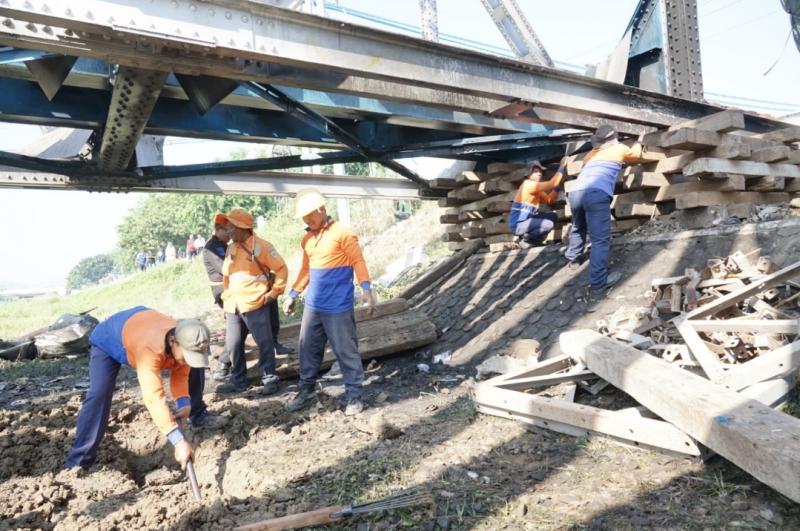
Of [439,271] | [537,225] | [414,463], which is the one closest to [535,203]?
[537,225]

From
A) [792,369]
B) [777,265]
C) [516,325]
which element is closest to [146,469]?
[516,325]

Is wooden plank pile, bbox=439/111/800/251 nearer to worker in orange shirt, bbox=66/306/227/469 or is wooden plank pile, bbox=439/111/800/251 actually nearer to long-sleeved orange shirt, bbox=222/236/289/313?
long-sleeved orange shirt, bbox=222/236/289/313

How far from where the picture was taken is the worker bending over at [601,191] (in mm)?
5602

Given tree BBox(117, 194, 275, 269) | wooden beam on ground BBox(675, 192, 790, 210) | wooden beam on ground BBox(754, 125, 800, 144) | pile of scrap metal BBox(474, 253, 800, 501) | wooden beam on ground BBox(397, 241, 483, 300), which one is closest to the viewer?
pile of scrap metal BBox(474, 253, 800, 501)

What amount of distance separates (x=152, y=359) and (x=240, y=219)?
240cm

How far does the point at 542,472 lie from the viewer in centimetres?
326

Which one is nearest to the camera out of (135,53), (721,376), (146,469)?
(135,53)

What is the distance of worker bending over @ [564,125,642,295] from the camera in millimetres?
5602

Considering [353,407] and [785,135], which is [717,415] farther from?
[785,135]

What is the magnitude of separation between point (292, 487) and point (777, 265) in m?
4.43

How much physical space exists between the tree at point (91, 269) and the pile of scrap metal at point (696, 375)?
138352mm

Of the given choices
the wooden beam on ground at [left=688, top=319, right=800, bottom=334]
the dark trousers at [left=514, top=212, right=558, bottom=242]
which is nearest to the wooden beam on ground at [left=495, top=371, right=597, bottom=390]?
the wooden beam on ground at [left=688, top=319, right=800, bottom=334]

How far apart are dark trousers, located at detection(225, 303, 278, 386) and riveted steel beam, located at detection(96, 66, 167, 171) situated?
6.59 feet

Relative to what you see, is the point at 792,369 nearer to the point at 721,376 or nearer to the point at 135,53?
the point at 721,376
